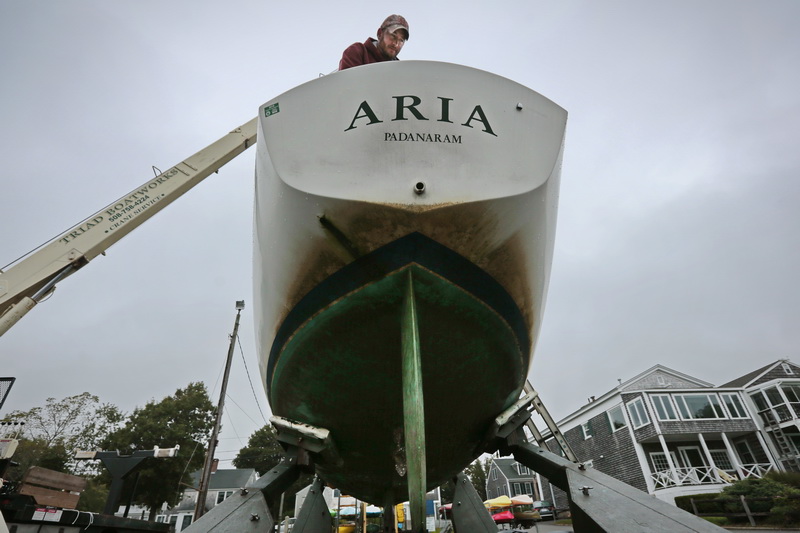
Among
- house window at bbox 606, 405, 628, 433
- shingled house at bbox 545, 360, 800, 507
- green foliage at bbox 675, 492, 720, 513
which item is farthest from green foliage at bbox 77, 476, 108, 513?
green foliage at bbox 675, 492, 720, 513

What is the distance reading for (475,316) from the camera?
A: 229cm

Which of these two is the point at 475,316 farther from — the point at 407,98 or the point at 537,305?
the point at 407,98

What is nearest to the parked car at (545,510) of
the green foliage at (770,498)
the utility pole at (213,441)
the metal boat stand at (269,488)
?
the green foliage at (770,498)

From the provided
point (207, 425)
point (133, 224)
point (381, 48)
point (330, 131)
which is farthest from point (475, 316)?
point (207, 425)

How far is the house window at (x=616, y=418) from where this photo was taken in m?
22.0

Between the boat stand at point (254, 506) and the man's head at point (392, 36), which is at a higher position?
the man's head at point (392, 36)

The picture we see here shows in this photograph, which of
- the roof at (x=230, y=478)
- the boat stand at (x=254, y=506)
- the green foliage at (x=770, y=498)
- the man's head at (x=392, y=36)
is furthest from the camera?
the roof at (x=230, y=478)

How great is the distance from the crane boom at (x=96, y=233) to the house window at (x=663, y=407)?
22273mm

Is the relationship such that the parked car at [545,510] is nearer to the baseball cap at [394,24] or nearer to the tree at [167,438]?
the tree at [167,438]

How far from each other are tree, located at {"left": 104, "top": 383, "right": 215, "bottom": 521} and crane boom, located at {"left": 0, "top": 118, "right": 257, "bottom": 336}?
1982cm

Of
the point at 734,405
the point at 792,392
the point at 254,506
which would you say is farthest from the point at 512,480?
the point at 254,506

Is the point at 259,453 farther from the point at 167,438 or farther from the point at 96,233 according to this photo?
the point at 96,233

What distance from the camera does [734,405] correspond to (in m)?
21.9

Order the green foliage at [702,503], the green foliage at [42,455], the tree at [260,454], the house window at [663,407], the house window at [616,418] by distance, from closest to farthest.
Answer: the green foliage at [702,503]
the house window at [663,407]
the house window at [616,418]
the green foliage at [42,455]
the tree at [260,454]
